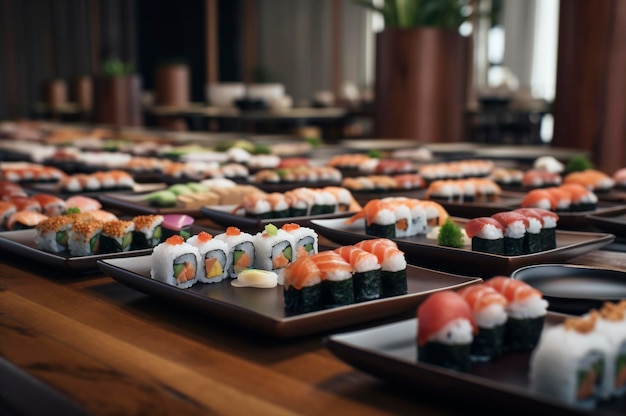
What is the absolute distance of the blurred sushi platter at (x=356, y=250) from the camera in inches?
28.1

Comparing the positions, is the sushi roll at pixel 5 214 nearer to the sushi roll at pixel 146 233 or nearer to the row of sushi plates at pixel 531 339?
the sushi roll at pixel 146 233

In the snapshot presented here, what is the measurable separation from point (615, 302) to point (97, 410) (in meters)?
0.59

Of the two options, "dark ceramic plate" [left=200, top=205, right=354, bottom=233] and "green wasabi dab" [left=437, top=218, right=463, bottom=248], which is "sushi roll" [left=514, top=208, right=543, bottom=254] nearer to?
"green wasabi dab" [left=437, top=218, right=463, bottom=248]

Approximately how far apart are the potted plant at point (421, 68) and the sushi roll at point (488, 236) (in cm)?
246

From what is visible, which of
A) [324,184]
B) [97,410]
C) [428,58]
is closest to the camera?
[97,410]

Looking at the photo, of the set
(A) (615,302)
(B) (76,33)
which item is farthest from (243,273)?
(B) (76,33)

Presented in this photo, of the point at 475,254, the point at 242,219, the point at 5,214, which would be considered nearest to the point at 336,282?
the point at 475,254

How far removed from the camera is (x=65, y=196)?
2.07 m

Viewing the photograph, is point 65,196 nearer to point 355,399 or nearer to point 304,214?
point 304,214

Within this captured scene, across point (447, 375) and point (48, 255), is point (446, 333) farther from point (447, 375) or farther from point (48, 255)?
point (48, 255)

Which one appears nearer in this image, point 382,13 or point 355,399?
point 355,399

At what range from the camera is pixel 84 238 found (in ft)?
4.01

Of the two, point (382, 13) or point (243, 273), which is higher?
point (382, 13)

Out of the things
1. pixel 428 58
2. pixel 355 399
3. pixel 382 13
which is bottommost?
pixel 355 399
